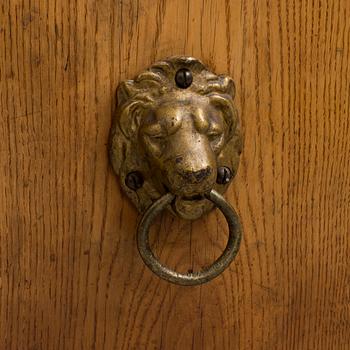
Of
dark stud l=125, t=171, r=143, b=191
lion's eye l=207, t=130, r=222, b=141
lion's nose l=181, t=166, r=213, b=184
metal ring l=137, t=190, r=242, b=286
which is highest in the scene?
lion's eye l=207, t=130, r=222, b=141

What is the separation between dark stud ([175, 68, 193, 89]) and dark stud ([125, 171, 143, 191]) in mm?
81

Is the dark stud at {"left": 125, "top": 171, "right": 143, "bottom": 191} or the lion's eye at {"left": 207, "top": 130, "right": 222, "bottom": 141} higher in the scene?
the lion's eye at {"left": 207, "top": 130, "right": 222, "bottom": 141}

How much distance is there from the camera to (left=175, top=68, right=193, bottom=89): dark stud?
592 millimetres

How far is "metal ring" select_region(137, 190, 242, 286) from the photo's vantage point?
0.58m

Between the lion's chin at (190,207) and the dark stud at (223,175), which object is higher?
the dark stud at (223,175)

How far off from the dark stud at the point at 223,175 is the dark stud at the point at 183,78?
0.25ft

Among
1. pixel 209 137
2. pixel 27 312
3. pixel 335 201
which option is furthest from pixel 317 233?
pixel 27 312

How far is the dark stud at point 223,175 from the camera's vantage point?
2.02 feet

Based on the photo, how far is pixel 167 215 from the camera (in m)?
0.64

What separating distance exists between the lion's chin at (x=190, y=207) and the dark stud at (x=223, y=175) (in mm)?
21

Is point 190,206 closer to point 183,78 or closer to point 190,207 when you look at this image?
point 190,207

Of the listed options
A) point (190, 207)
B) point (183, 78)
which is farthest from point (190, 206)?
point (183, 78)

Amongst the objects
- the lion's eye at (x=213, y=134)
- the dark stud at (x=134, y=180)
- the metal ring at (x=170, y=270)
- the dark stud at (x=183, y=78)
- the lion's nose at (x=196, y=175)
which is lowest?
the metal ring at (x=170, y=270)

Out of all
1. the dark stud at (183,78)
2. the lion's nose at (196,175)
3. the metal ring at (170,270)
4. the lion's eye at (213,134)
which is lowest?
the metal ring at (170,270)
